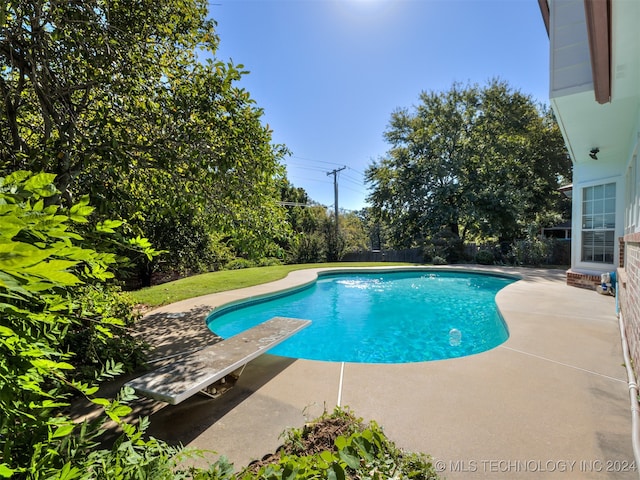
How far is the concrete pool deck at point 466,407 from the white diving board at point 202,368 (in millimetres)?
367

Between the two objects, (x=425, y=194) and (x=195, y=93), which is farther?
(x=425, y=194)

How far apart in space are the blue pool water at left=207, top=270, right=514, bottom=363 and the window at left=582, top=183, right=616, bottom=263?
10.6 ft

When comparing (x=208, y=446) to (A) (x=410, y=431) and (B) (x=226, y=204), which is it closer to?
(A) (x=410, y=431)

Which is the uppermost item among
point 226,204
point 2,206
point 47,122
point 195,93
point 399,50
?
point 399,50

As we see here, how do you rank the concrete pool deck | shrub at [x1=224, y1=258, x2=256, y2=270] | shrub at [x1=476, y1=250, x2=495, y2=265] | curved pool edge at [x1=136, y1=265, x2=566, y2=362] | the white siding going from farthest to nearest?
shrub at [x1=476, y1=250, x2=495, y2=265], shrub at [x1=224, y1=258, x2=256, y2=270], curved pool edge at [x1=136, y1=265, x2=566, y2=362], the white siding, the concrete pool deck

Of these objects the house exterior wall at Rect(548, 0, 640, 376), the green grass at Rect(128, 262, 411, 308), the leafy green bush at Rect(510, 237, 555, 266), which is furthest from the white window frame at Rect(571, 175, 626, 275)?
the green grass at Rect(128, 262, 411, 308)

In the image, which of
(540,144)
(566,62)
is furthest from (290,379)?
(540,144)

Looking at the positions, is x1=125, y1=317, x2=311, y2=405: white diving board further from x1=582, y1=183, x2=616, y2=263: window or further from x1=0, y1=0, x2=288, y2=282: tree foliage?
x1=582, y1=183, x2=616, y2=263: window

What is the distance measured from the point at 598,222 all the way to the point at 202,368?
10891 millimetres

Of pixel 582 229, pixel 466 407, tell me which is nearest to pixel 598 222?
pixel 582 229

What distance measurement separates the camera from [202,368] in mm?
3137

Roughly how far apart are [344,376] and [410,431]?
1.16 metres

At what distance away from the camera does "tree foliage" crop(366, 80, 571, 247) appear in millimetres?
18922

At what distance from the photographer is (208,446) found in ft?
8.14
